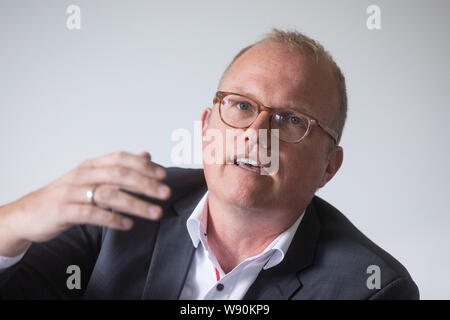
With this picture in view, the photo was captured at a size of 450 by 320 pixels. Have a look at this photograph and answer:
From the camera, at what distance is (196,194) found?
1370 mm

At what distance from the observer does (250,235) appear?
1244mm

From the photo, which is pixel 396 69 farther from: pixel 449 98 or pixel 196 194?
pixel 196 194

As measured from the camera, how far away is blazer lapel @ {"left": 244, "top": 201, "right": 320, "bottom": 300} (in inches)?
44.3

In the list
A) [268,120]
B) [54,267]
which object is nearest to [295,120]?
[268,120]

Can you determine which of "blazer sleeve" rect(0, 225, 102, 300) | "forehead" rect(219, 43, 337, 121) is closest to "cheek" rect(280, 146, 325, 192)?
"forehead" rect(219, 43, 337, 121)

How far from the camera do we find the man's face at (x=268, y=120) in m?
1.10

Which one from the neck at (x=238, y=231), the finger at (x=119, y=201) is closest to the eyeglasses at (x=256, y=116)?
the neck at (x=238, y=231)

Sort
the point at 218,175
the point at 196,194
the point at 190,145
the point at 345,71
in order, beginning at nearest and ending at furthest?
the point at 218,175 < the point at 196,194 < the point at 345,71 < the point at 190,145

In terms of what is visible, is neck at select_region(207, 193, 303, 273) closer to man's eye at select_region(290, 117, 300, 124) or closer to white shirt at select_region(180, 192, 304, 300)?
white shirt at select_region(180, 192, 304, 300)

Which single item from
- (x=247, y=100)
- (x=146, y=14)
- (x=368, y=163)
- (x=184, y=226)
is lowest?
(x=184, y=226)

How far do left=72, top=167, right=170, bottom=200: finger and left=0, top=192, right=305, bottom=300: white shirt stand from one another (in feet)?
1.42

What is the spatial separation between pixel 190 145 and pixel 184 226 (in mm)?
508

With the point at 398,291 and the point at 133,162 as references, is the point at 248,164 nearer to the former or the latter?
the point at 133,162

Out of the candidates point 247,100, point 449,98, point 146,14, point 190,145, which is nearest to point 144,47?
point 146,14
